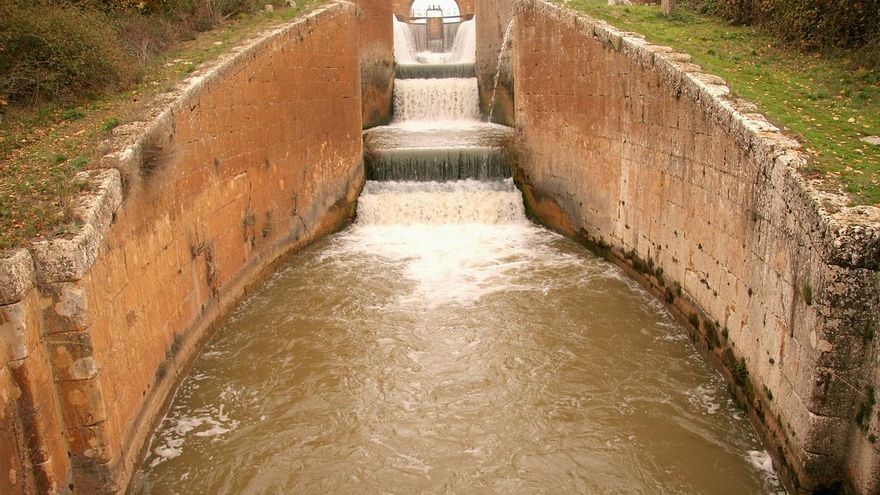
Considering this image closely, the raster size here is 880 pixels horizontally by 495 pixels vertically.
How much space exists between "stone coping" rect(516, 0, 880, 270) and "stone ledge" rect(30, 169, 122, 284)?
4.63 m

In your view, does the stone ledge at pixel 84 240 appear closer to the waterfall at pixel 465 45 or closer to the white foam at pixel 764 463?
the white foam at pixel 764 463

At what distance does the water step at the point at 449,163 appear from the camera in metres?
12.5

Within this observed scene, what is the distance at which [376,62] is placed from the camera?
18109 mm

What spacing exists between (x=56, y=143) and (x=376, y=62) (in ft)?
41.3

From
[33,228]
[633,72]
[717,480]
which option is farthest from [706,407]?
[33,228]

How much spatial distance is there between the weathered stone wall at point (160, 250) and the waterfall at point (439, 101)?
599 cm

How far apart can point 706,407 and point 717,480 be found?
101 cm

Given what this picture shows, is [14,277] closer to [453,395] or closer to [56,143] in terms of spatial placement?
[56,143]

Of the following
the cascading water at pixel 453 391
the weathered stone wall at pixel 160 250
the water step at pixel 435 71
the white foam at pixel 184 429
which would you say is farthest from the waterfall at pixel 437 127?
the white foam at pixel 184 429

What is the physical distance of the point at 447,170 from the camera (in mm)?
12492

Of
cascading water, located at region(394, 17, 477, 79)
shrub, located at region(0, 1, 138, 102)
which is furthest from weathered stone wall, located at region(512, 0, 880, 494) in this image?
cascading water, located at region(394, 17, 477, 79)

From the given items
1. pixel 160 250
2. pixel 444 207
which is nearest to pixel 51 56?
pixel 160 250

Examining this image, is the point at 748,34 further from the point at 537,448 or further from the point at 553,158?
the point at 537,448

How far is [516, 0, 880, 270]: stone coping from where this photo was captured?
4176 millimetres
